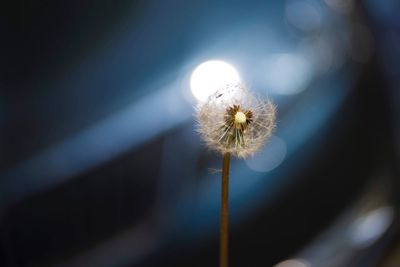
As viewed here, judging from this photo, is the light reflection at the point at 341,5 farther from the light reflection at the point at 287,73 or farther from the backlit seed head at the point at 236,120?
the backlit seed head at the point at 236,120

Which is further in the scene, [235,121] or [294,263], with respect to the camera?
[294,263]

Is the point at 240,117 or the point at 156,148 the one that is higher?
the point at 156,148

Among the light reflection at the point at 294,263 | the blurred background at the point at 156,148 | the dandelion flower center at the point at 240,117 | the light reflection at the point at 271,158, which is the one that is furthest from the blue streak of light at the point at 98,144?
the dandelion flower center at the point at 240,117

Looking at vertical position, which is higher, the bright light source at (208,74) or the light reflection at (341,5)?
the light reflection at (341,5)

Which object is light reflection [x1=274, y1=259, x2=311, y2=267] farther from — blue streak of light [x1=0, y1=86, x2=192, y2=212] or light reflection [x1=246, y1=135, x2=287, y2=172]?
blue streak of light [x1=0, y1=86, x2=192, y2=212]

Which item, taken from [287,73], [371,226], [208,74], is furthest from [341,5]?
[371,226]

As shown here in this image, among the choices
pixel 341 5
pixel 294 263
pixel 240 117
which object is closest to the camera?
pixel 240 117

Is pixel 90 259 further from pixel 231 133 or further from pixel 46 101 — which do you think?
pixel 231 133

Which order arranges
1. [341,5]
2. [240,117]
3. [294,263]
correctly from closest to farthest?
[240,117], [294,263], [341,5]

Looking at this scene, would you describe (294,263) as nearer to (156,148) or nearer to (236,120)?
(156,148)
